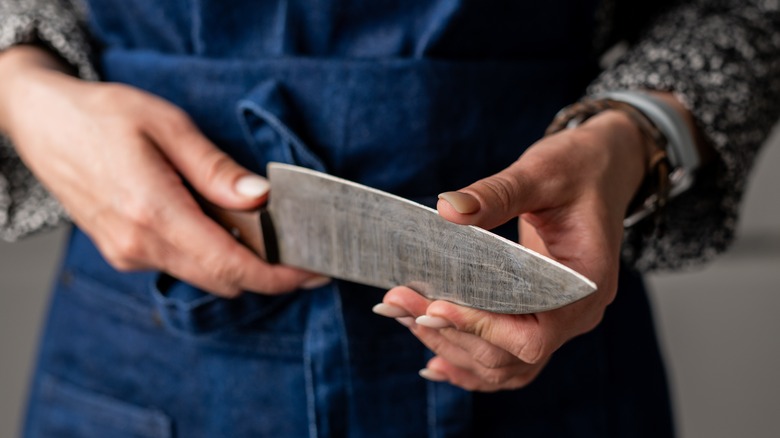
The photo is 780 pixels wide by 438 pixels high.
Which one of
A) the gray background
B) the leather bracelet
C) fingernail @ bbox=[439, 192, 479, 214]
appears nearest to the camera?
Result: fingernail @ bbox=[439, 192, 479, 214]

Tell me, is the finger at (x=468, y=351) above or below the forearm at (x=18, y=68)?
below

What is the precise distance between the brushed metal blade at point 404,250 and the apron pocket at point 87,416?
6.7 inches

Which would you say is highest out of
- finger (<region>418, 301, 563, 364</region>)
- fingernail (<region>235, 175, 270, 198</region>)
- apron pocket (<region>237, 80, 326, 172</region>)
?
apron pocket (<region>237, 80, 326, 172</region>)

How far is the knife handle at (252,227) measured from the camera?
1.29 feet

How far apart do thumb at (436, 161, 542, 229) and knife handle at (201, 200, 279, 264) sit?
5.6 inches

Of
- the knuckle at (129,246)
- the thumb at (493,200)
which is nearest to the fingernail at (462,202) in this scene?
the thumb at (493,200)

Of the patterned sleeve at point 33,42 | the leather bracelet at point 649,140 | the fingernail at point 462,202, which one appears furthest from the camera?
the patterned sleeve at point 33,42

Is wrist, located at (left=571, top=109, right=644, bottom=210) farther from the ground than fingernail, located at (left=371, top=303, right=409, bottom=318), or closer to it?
farther from the ground

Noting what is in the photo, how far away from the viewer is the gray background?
1.10 metres

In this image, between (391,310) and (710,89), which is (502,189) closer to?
(391,310)

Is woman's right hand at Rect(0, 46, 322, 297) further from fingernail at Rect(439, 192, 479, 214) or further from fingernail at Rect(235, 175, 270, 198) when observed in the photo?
fingernail at Rect(439, 192, 479, 214)

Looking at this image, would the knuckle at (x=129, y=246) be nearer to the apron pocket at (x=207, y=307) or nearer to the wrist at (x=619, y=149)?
the apron pocket at (x=207, y=307)

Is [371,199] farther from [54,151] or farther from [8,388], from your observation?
[8,388]

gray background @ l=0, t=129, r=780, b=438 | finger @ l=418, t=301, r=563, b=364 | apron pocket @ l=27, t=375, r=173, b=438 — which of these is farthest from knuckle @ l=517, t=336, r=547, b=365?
gray background @ l=0, t=129, r=780, b=438
